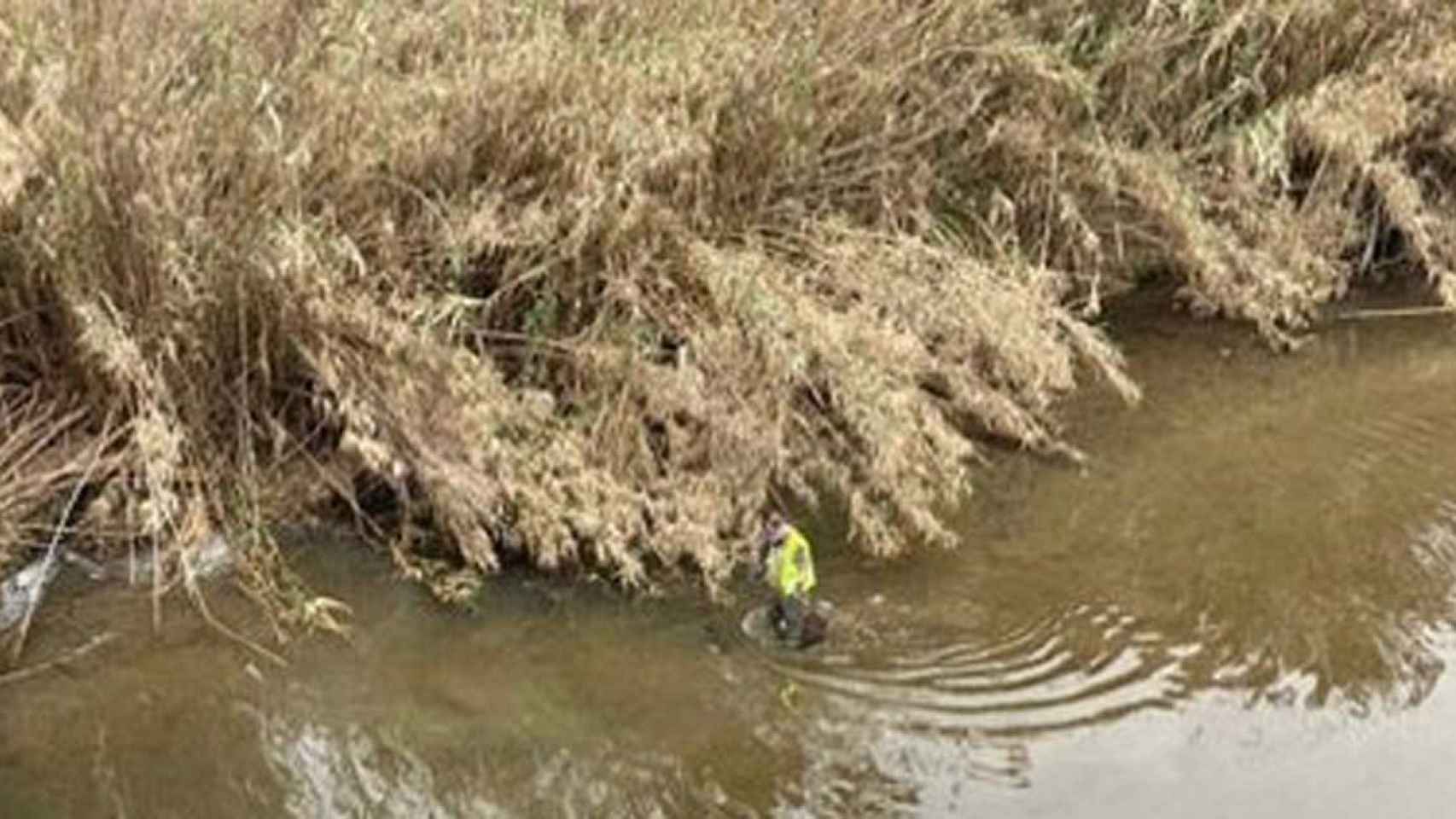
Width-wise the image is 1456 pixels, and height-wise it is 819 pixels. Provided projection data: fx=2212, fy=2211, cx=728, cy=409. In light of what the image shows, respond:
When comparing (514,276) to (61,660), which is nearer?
(61,660)

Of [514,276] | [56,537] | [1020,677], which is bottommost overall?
[56,537]

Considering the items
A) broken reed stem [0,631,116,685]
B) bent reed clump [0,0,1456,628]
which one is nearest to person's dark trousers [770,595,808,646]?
bent reed clump [0,0,1456,628]

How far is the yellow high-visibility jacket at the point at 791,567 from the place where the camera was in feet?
18.1

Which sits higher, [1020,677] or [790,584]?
[790,584]

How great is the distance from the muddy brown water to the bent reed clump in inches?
8.3

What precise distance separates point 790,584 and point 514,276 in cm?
137

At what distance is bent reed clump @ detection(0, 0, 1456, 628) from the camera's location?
574 centimetres

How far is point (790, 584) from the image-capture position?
554cm

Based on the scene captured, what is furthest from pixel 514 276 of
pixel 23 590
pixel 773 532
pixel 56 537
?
pixel 23 590

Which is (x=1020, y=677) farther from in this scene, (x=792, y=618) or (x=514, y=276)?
(x=514, y=276)

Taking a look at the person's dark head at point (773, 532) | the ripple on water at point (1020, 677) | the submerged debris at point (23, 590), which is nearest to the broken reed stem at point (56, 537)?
the submerged debris at point (23, 590)

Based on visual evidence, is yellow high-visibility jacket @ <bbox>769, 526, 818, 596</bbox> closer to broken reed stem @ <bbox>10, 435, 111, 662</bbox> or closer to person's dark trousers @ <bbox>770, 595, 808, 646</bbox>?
person's dark trousers @ <bbox>770, 595, 808, 646</bbox>

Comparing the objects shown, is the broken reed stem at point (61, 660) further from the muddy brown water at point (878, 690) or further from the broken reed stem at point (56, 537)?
the broken reed stem at point (56, 537)

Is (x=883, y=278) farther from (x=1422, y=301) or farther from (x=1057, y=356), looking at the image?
(x=1422, y=301)
